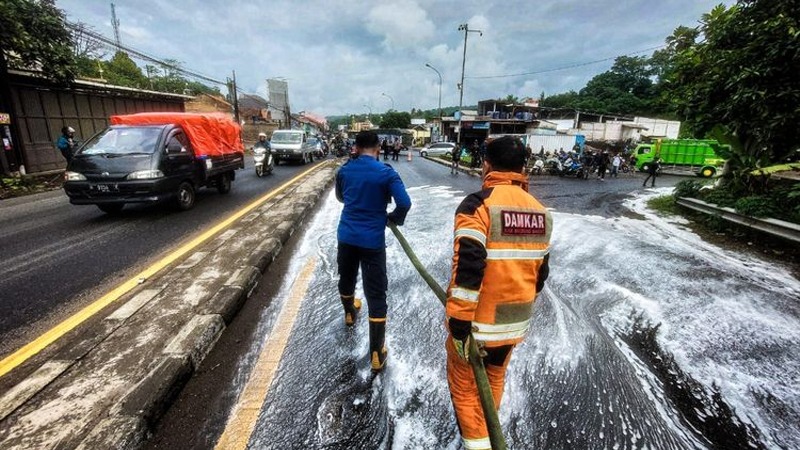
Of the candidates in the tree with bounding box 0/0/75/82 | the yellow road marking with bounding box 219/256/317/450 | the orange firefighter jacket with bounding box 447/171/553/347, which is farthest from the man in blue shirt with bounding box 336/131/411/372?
the tree with bounding box 0/0/75/82

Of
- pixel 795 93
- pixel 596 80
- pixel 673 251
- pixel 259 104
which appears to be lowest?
pixel 673 251

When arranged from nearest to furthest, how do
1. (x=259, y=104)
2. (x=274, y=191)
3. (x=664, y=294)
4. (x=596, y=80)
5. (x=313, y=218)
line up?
1. (x=664, y=294)
2. (x=313, y=218)
3. (x=274, y=191)
4. (x=259, y=104)
5. (x=596, y=80)

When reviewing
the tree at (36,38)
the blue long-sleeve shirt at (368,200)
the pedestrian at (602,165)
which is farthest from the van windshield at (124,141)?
the pedestrian at (602,165)

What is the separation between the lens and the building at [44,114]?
11648 millimetres

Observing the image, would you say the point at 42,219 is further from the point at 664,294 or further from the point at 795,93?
the point at 795,93

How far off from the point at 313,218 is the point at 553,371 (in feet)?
18.0

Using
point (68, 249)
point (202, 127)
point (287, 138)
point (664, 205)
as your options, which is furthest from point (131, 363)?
point (287, 138)

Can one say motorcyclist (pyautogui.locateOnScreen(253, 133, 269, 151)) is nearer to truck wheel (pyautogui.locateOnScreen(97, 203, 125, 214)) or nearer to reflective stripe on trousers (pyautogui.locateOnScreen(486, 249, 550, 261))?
truck wheel (pyautogui.locateOnScreen(97, 203, 125, 214))

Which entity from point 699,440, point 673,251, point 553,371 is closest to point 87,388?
point 553,371

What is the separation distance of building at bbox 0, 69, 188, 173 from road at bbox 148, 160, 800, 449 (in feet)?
44.6

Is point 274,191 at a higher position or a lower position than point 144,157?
lower

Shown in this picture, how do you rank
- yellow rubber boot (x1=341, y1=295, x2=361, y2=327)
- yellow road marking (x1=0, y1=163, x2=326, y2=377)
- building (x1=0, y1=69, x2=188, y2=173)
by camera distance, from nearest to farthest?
yellow road marking (x1=0, y1=163, x2=326, y2=377), yellow rubber boot (x1=341, y1=295, x2=361, y2=327), building (x1=0, y1=69, x2=188, y2=173)

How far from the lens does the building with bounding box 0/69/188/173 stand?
1165 cm

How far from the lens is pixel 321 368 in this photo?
258cm
